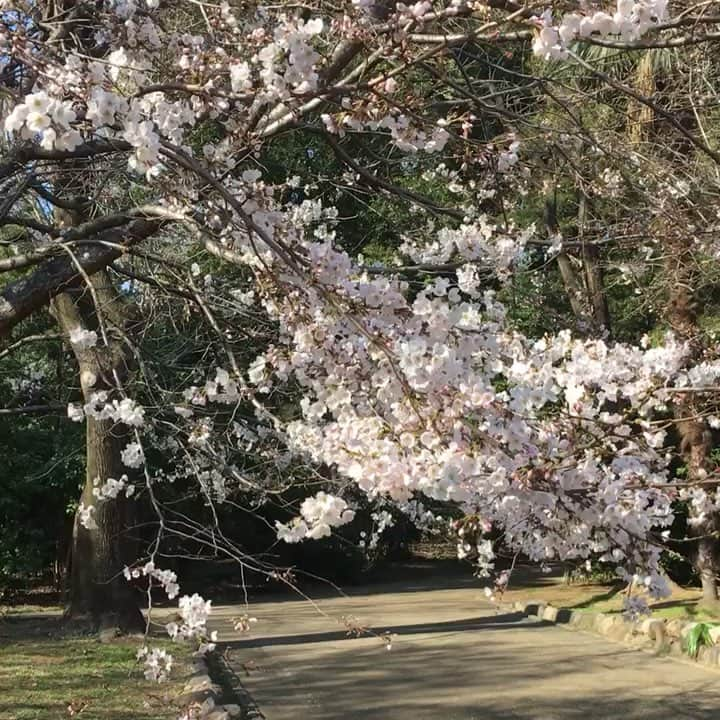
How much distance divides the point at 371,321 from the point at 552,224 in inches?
320

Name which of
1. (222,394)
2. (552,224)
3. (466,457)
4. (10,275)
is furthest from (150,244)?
(10,275)

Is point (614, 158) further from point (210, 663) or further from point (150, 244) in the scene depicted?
point (210, 663)

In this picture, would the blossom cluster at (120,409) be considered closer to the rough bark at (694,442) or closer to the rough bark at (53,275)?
the rough bark at (53,275)

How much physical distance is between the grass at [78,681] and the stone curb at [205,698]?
0.33ft

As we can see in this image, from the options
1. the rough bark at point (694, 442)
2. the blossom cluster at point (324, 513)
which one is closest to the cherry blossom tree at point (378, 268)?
the blossom cluster at point (324, 513)

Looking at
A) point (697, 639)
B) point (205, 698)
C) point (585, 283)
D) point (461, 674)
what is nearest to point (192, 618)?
point (205, 698)

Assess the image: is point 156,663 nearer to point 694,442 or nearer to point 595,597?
point 694,442

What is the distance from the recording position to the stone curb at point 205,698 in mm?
5569

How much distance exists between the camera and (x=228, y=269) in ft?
29.5

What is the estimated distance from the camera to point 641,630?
9.69 m

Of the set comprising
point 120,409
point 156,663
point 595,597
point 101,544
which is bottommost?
point 595,597

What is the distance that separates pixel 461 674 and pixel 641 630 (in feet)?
8.56

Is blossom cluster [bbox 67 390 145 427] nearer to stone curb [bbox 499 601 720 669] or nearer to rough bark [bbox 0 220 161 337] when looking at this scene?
rough bark [bbox 0 220 161 337]

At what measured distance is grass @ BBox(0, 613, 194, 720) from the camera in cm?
590
